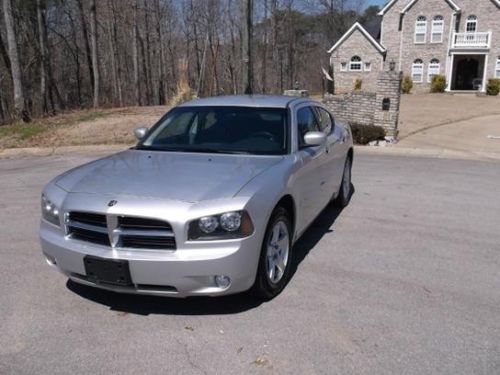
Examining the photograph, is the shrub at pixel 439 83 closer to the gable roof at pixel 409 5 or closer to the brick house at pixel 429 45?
the brick house at pixel 429 45

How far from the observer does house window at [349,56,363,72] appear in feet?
131

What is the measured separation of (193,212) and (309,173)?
5.66 ft

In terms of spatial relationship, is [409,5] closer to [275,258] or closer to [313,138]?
[313,138]

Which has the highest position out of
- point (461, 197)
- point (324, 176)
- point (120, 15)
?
point (120, 15)

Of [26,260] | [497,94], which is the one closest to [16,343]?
[26,260]

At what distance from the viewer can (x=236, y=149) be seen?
4.50 metres

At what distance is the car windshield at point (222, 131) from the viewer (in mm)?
4535

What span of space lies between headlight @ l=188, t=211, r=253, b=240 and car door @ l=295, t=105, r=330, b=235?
3.46 feet

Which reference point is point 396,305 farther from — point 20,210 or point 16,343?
point 20,210

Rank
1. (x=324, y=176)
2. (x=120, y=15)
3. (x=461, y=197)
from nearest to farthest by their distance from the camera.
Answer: (x=324, y=176), (x=461, y=197), (x=120, y=15)

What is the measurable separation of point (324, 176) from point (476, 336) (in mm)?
2350

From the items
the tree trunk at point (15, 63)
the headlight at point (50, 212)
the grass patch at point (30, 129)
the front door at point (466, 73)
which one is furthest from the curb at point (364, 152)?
the front door at point (466, 73)

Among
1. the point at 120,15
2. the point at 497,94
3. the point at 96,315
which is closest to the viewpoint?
the point at 96,315

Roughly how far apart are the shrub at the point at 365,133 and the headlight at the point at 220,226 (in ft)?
34.6
